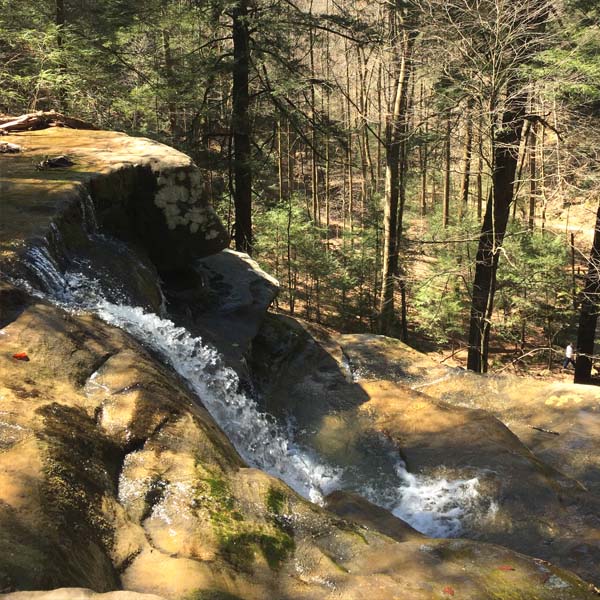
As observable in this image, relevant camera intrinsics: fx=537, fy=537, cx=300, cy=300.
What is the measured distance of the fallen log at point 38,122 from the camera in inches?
321

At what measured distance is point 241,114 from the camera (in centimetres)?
1062

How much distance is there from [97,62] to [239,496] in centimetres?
1095

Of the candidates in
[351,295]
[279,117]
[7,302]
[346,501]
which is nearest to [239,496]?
[346,501]

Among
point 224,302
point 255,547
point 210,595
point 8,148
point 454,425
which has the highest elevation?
point 8,148

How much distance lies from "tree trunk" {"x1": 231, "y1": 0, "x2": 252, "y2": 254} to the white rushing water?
19.2 feet

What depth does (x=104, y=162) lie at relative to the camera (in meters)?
6.72

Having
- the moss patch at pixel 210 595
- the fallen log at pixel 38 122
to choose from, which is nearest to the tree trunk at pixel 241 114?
the fallen log at pixel 38 122

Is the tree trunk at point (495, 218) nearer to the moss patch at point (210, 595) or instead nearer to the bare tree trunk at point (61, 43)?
the moss patch at point (210, 595)

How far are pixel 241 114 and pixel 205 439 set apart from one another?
865 cm

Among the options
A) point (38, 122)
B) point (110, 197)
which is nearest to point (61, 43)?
point (38, 122)

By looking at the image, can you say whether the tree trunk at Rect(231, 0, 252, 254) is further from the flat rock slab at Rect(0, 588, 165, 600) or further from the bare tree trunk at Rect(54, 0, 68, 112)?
the flat rock slab at Rect(0, 588, 165, 600)

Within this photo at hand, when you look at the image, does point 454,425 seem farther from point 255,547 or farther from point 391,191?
point 391,191

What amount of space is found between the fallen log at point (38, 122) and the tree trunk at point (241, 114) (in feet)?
9.28

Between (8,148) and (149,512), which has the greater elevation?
(8,148)
